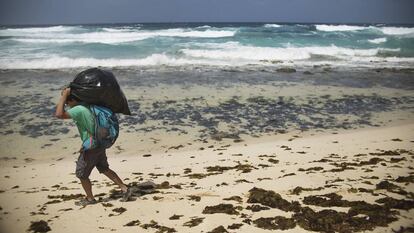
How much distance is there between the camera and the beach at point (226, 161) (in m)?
4.02

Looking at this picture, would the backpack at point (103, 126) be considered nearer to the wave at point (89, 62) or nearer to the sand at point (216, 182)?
the sand at point (216, 182)

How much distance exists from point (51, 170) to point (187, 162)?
246 cm

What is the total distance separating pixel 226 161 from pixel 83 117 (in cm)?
321

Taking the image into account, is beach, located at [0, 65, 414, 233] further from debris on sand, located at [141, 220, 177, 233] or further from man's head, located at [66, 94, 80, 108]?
man's head, located at [66, 94, 80, 108]

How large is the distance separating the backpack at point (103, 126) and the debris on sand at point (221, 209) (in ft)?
4.68

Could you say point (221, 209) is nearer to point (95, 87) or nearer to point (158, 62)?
point (95, 87)

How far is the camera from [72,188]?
17.9 ft

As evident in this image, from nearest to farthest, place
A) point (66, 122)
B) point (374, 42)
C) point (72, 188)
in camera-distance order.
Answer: point (72, 188), point (66, 122), point (374, 42)

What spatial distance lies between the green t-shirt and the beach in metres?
1.04

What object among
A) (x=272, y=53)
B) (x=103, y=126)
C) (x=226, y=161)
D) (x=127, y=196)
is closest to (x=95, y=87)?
(x=103, y=126)

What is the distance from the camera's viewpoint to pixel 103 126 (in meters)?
4.23

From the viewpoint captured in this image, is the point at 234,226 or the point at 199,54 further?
the point at 199,54

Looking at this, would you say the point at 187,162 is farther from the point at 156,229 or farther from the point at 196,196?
the point at 156,229

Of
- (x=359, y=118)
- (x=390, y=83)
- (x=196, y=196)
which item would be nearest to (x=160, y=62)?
(x=390, y=83)
